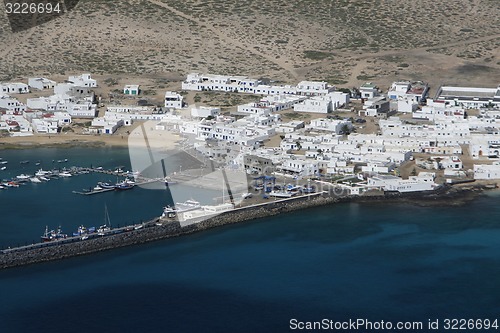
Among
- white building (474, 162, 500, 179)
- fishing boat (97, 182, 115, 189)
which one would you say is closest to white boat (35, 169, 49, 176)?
fishing boat (97, 182, 115, 189)

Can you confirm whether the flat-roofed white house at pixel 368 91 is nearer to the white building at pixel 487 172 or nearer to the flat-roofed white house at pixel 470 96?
the flat-roofed white house at pixel 470 96

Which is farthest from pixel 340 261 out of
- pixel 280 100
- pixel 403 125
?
pixel 280 100

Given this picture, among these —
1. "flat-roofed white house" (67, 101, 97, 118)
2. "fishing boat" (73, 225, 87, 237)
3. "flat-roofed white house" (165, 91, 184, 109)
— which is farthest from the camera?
"flat-roofed white house" (165, 91, 184, 109)

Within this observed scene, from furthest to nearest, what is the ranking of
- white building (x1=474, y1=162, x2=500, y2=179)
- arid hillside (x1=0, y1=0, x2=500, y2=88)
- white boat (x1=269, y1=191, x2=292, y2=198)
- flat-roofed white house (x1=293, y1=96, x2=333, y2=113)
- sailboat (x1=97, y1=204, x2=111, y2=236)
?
arid hillside (x1=0, y1=0, x2=500, y2=88)
flat-roofed white house (x1=293, y1=96, x2=333, y2=113)
white building (x1=474, y1=162, x2=500, y2=179)
white boat (x1=269, y1=191, x2=292, y2=198)
sailboat (x1=97, y1=204, x2=111, y2=236)

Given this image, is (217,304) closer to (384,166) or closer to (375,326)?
(375,326)

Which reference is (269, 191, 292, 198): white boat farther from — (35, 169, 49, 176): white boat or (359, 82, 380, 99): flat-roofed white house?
(359, 82, 380, 99): flat-roofed white house

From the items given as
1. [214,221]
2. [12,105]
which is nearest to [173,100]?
[12,105]

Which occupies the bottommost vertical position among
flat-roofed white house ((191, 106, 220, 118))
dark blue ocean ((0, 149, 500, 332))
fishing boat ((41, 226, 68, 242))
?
dark blue ocean ((0, 149, 500, 332))
